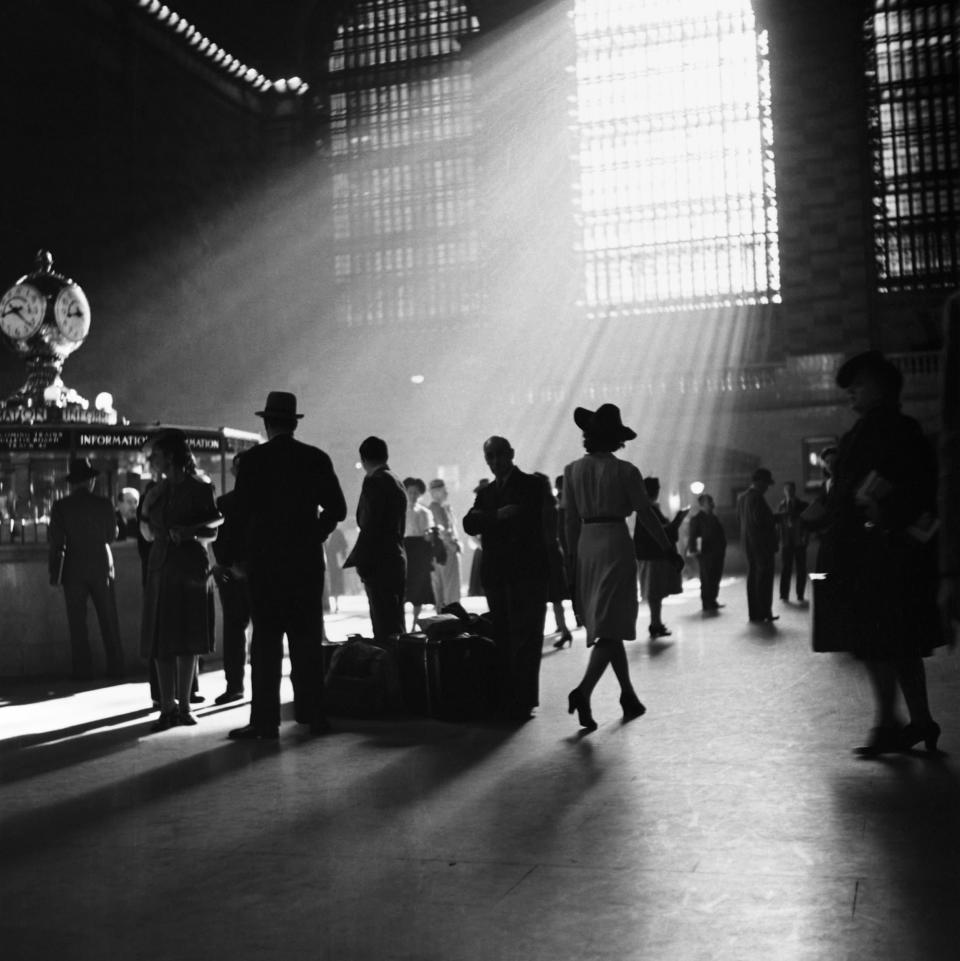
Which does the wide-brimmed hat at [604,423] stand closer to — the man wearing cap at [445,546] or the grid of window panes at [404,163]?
the man wearing cap at [445,546]

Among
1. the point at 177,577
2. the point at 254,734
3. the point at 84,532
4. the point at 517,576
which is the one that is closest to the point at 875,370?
the point at 517,576

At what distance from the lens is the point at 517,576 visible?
635cm

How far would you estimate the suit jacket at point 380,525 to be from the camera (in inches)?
287

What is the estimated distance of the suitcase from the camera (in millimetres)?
6227

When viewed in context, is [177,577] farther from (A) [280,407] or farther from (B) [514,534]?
(B) [514,534]

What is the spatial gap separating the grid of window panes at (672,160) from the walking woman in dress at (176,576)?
34752 mm

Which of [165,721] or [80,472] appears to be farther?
[80,472]

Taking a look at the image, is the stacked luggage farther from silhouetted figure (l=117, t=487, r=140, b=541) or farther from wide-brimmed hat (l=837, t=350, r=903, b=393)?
silhouetted figure (l=117, t=487, r=140, b=541)

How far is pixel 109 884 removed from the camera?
3396mm

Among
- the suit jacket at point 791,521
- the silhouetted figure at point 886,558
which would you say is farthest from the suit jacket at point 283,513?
the suit jacket at point 791,521

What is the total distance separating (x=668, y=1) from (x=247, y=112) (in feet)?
46.9

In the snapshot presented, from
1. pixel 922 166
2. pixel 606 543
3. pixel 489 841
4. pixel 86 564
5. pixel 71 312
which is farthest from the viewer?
pixel 922 166

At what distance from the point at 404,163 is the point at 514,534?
130 ft

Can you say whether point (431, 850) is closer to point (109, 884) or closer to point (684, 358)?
point (109, 884)
